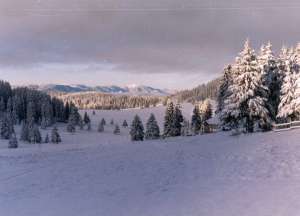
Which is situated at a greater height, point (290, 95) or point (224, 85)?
point (224, 85)

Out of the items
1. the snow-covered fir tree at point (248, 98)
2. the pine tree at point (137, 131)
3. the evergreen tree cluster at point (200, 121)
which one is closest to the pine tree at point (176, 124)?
the evergreen tree cluster at point (200, 121)

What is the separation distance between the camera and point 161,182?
57.2 ft

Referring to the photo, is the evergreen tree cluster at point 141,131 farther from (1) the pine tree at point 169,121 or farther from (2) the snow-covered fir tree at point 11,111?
(2) the snow-covered fir tree at point 11,111

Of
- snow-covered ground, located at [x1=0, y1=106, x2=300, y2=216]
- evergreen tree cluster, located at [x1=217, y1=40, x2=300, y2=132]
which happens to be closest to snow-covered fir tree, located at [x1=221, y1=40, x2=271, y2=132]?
evergreen tree cluster, located at [x1=217, y1=40, x2=300, y2=132]

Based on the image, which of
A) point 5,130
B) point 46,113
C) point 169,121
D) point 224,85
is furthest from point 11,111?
point 224,85

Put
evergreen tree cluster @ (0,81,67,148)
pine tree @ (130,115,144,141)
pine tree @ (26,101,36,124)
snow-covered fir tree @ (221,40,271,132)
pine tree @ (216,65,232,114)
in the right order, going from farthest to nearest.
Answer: evergreen tree cluster @ (0,81,67,148)
pine tree @ (26,101,36,124)
pine tree @ (130,115,144,141)
pine tree @ (216,65,232,114)
snow-covered fir tree @ (221,40,271,132)

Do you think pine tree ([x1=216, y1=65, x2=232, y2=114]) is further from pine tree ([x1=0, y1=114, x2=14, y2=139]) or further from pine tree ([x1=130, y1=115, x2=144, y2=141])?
pine tree ([x1=0, y1=114, x2=14, y2=139])

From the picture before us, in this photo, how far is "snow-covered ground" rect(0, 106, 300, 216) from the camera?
13.0 meters

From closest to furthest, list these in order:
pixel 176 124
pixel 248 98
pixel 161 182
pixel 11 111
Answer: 1. pixel 161 182
2. pixel 248 98
3. pixel 176 124
4. pixel 11 111

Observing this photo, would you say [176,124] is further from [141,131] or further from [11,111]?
[11,111]

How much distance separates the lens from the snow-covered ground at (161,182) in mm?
12969

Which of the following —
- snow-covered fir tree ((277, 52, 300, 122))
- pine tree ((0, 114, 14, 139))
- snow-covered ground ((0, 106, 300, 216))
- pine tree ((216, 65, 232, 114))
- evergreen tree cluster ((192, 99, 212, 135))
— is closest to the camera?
snow-covered ground ((0, 106, 300, 216))

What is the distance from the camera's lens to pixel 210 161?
71.8 feet

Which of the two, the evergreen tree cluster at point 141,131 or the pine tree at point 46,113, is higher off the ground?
the pine tree at point 46,113
